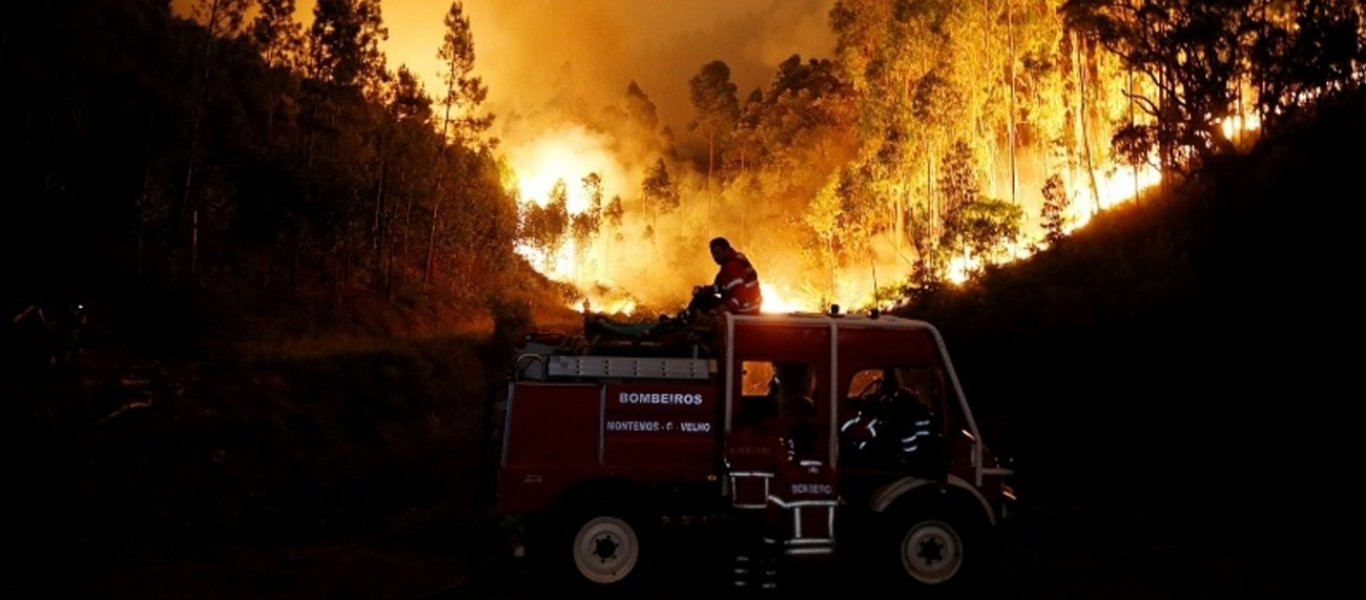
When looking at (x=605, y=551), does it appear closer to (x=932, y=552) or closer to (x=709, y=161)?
(x=932, y=552)

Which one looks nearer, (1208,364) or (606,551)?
(606,551)

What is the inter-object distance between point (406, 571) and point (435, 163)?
3430cm

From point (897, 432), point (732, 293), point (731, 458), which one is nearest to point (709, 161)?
point (732, 293)

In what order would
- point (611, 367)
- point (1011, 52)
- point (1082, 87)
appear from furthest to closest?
point (1011, 52) < point (1082, 87) < point (611, 367)

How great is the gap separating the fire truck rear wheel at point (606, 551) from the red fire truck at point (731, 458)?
0.01 meters

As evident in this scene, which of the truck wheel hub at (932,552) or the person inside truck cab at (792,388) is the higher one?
the person inside truck cab at (792,388)

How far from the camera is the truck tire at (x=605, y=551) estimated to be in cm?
783

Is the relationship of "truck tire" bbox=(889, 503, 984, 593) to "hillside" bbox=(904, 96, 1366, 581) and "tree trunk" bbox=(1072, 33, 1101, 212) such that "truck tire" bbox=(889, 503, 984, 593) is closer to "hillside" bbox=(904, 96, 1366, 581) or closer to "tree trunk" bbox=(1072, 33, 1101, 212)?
"hillside" bbox=(904, 96, 1366, 581)

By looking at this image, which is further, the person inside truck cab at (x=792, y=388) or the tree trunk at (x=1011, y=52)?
the tree trunk at (x=1011, y=52)

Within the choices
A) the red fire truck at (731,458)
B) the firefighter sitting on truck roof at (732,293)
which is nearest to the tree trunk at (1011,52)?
the firefighter sitting on truck roof at (732,293)

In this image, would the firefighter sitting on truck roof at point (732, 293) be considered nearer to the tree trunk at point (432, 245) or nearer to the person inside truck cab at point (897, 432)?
the person inside truck cab at point (897, 432)

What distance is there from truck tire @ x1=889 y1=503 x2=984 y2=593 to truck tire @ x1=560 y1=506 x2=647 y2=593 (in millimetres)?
2302

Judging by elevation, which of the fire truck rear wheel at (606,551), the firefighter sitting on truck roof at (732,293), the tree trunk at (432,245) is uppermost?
the tree trunk at (432,245)

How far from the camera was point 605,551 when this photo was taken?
7930 millimetres
